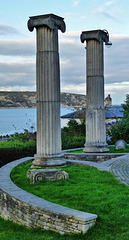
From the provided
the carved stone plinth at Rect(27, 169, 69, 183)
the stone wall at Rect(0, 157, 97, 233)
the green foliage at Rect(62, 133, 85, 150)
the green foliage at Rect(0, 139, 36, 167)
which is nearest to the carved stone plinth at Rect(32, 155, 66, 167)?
the carved stone plinth at Rect(27, 169, 69, 183)

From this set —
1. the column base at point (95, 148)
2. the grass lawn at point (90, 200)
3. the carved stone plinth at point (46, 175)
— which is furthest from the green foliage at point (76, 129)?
the carved stone plinth at point (46, 175)

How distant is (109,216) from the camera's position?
256 inches

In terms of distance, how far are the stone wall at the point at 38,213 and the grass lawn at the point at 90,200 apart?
0.49 feet

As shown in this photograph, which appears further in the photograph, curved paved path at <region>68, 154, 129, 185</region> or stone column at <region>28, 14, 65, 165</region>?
stone column at <region>28, 14, 65, 165</region>

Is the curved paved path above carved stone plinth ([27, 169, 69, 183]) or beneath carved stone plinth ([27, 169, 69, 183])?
beneath

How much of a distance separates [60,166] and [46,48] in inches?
153

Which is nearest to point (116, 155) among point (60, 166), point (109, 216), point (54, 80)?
point (60, 166)

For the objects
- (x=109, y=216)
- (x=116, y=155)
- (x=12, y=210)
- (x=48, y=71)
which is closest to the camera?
Answer: (x=109, y=216)

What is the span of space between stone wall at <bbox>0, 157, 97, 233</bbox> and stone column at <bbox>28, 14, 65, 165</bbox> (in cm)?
259

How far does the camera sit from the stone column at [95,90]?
14.6m

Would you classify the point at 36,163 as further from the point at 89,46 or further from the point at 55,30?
the point at 89,46

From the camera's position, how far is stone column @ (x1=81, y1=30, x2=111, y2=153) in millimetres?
14578

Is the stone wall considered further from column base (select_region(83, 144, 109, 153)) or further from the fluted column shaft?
column base (select_region(83, 144, 109, 153))

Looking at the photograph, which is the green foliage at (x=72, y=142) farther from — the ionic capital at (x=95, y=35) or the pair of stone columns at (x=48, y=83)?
the pair of stone columns at (x=48, y=83)
